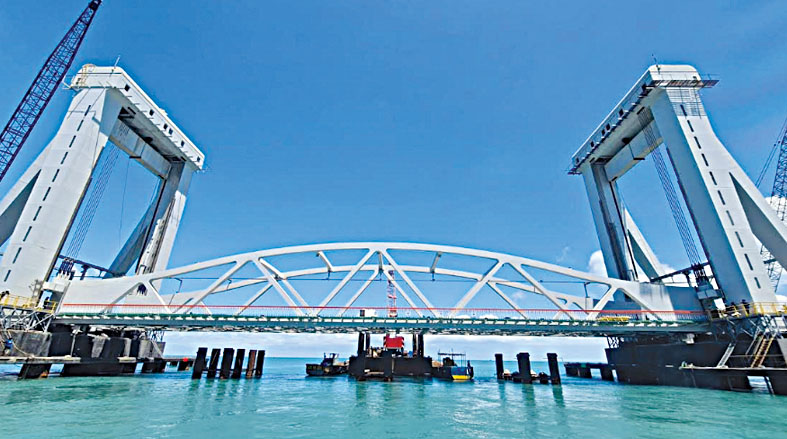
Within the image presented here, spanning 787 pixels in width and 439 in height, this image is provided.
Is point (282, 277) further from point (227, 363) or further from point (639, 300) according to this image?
point (639, 300)

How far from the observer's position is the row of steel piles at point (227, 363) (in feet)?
125

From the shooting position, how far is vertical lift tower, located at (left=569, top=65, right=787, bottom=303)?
32.4 metres

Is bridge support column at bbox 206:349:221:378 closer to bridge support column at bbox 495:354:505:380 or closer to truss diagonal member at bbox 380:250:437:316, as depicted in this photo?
truss diagonal member at bbox 380:250:437:316

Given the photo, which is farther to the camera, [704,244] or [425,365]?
[425,365]

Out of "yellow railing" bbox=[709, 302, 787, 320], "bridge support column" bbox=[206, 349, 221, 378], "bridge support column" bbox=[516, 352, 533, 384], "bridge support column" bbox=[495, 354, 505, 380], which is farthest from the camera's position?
"bridge support column" bbox=[495, 354, 505, 380]

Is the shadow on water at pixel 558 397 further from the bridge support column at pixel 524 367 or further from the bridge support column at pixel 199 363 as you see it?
the bridge support column at pixel 199 363

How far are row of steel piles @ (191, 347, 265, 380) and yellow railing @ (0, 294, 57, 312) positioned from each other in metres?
13.5

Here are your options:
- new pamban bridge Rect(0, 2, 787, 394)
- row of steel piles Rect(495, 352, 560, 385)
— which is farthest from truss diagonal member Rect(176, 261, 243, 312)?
row of steel piles Rect(495, 352, 560, 385)

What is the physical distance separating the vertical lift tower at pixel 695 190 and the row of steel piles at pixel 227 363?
4303 centimetres

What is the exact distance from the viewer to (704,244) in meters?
35.1

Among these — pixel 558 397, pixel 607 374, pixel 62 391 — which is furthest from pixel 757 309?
pixel 62 391

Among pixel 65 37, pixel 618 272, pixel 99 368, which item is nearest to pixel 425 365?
pixel 618 272

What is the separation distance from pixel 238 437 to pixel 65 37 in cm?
5488

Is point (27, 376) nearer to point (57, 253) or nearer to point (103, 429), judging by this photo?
point (57, 253)
